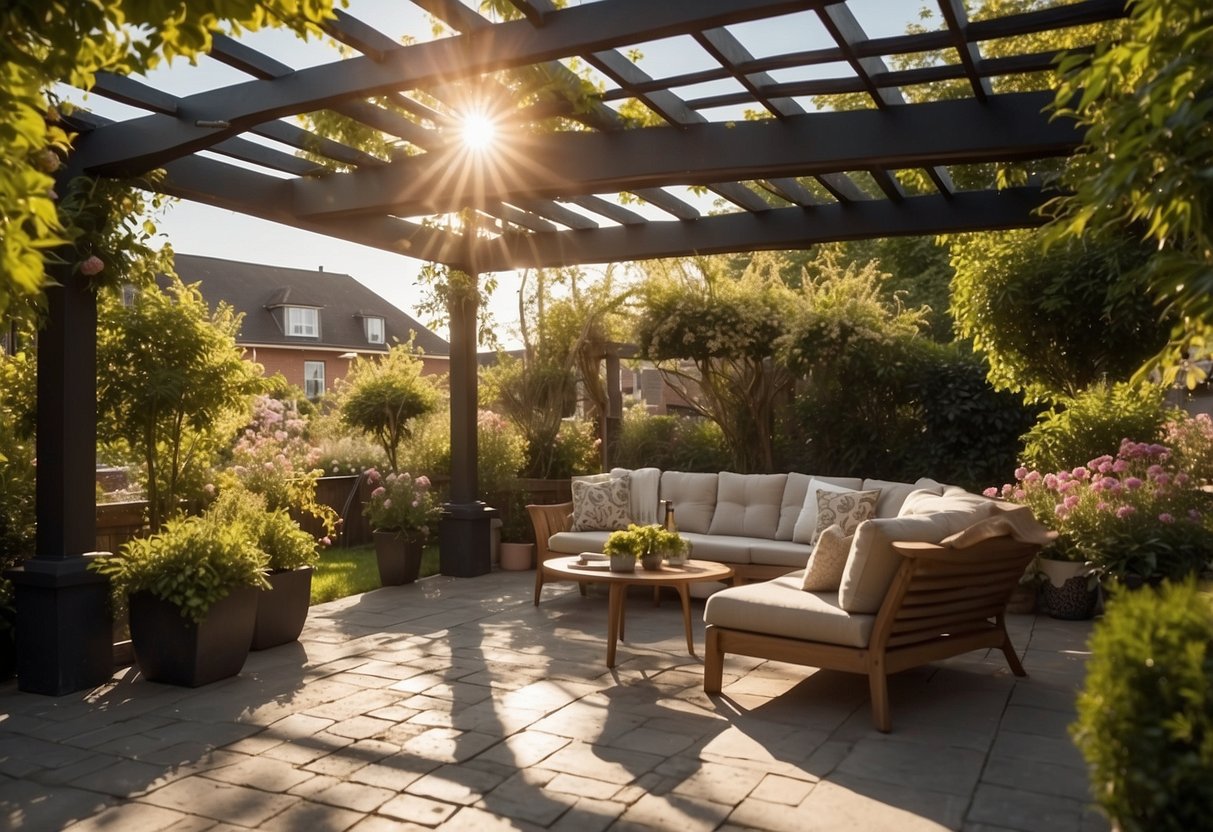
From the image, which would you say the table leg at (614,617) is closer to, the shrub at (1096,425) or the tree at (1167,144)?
the tree at (1167,144)

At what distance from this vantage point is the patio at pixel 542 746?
325cm

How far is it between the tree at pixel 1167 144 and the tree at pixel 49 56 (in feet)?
5.96

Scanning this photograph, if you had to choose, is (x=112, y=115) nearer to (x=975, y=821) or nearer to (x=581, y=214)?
(x=581, y=214)

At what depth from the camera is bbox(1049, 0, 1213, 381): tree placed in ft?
6.36

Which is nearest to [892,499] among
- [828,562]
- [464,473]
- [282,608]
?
[828,562]

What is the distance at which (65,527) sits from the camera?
192 inches

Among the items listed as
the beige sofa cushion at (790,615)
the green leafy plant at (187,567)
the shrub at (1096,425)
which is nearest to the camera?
the beige sofa cushion at (790,615)

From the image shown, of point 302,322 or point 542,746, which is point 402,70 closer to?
point 542,746

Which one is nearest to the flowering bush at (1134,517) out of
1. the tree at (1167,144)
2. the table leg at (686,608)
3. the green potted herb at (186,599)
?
the table leg at (686,608)

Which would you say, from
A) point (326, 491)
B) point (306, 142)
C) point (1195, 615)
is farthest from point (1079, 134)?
point (326, 491)

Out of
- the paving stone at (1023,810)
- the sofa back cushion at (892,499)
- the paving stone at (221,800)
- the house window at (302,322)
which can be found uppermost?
the house window at (302,322)

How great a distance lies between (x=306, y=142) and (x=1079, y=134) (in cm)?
407

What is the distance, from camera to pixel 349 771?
3.66 metres

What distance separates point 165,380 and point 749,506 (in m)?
4.21
